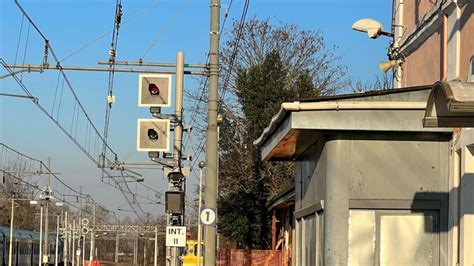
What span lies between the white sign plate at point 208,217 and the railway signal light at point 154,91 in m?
2.77

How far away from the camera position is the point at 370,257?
11.7m

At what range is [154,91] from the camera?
61.2 feet

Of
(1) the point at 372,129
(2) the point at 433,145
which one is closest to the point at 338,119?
(1) the point at 372,129

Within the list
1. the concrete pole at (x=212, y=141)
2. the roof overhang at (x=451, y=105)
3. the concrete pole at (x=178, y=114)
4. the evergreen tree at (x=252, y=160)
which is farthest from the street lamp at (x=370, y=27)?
the evergreen tree at (x=252, y=160)

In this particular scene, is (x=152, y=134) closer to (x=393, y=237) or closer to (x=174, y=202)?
(x=174, y=202)

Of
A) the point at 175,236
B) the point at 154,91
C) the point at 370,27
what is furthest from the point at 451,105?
the point at 175,236

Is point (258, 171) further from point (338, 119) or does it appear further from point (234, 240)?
point (338, 119)

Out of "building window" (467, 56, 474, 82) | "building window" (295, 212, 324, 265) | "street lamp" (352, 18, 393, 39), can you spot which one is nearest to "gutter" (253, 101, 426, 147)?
"building window" (467, 56, 474, 82)

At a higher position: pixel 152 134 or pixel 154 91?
pixel 154 91

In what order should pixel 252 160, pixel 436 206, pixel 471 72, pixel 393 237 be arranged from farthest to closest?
pixel 252 160 < pixel 393 237 < pixel 436 206 < pixel 471 72

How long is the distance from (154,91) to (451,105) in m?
11.6

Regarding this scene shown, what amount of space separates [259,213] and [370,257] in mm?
25856

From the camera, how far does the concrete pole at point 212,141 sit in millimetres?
17547

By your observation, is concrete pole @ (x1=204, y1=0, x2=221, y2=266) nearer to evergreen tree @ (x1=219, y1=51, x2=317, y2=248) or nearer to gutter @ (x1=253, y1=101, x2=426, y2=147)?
gutter @ (x1=253, y1=101, x2=426, y2=147)
